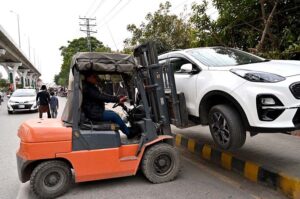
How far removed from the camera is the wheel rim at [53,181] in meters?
4.34

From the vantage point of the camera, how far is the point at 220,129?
4527 mm

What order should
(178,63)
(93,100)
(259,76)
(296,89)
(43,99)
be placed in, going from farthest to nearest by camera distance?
(43,99)
(178,63)
(93,100)
(259,76)
(296,89)

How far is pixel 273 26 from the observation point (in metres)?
9.00

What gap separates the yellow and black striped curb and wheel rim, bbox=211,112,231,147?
734 millimetres

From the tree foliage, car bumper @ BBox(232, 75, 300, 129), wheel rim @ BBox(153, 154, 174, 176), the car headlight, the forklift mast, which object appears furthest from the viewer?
the tree foliage

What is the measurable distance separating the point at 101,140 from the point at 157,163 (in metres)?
0.96

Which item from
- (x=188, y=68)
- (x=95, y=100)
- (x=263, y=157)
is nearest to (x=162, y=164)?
(x=95, y=100)

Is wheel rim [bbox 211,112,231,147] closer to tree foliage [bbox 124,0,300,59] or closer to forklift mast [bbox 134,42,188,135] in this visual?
forklift mast [bbox 134,42,188,135]

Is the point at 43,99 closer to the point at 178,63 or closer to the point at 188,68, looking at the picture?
the point at 178,63

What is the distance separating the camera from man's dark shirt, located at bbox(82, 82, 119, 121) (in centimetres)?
462

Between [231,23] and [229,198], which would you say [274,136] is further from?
[231,23]

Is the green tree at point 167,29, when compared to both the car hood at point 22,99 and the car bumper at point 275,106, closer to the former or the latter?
the car hood at point 22,99

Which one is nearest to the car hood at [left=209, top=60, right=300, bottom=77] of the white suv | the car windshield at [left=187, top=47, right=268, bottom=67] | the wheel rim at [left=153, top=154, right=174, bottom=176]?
the white suv

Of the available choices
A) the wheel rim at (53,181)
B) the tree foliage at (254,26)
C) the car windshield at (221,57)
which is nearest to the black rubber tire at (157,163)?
the wheel rim at (53,181)
